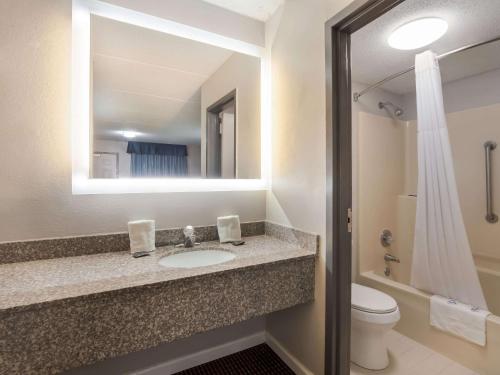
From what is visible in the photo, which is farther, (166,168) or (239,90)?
(239,90)

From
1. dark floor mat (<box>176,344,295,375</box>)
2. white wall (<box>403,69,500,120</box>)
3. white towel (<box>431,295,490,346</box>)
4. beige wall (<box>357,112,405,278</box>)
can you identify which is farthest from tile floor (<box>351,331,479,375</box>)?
white wall (<box>403,69,500,120</box>)

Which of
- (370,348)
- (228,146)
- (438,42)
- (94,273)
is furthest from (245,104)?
(370,348)

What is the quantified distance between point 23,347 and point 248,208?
122cm

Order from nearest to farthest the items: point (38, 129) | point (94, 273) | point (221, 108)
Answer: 1. point (94, 273)
2. point (38, 129)
3. point (221, 108)

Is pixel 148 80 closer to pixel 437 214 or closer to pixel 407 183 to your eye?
pixel 437 214

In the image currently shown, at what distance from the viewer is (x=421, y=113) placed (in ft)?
6.05

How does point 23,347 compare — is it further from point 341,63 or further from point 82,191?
point 341,63

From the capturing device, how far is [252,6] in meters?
1.58

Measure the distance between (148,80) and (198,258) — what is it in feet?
3.55

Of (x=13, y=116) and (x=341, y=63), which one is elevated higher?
(x=341, y=63)

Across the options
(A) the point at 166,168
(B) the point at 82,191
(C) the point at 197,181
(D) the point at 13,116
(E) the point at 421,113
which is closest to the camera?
(D) the point at 13,116

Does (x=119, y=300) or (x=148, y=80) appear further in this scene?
(x=148, y=80)

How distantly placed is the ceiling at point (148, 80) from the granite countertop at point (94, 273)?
67 cm

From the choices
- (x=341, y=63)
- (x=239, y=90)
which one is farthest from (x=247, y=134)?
(x=341, y=63)
